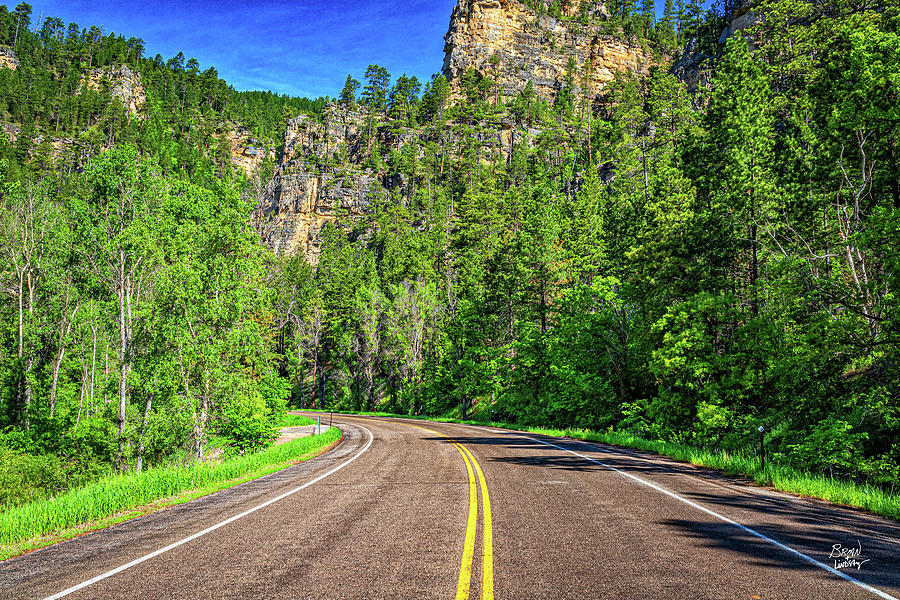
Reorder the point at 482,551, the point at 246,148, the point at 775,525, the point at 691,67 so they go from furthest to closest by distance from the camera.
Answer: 1. the point at 246,148
2. the point at 691,67
3. the point at 775,525
4. the point at 482,551

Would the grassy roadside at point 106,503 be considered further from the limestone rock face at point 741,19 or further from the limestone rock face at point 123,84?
the limestone rock face at point 123,84

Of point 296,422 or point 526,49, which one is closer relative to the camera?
point 296,422

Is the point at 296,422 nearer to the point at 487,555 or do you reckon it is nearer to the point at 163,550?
the point at 163,550

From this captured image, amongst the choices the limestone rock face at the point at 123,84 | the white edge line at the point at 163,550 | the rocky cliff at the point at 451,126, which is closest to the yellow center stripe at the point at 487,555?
the white edge line at the point at 163,550

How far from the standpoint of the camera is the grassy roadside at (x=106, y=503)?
22.3ft

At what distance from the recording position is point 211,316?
17.6 metres

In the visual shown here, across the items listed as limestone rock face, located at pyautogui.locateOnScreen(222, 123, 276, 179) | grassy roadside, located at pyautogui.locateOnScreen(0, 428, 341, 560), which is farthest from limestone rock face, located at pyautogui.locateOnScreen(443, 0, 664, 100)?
grassy roadside, located at pyautogui.locateOnScreen(0, 428, 341, 560)

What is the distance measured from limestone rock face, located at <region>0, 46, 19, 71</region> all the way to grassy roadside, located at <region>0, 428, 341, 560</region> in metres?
167

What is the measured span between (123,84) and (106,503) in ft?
508

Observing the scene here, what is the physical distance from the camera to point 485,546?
5594mm

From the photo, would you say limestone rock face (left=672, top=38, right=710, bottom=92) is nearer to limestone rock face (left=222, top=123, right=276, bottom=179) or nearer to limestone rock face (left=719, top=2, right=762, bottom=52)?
limestone rock face (left=719, top=2, right=762, bottom=52)

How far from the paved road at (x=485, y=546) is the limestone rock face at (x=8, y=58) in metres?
171

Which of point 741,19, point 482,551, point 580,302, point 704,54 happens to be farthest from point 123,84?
point 482,551

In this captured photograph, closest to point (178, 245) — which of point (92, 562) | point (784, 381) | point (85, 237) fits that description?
point (85, 237)
